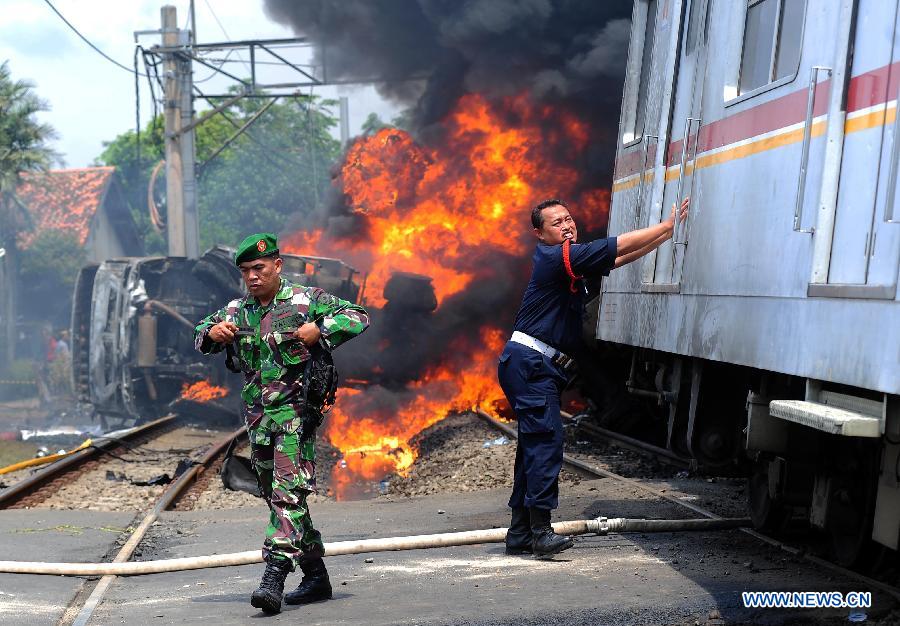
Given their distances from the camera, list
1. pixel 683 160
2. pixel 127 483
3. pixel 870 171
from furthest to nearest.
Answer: pixel 127 483
pixel 683 160
pixel 870 171

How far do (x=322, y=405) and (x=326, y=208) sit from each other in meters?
18.6

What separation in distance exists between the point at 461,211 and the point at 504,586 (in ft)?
49.4

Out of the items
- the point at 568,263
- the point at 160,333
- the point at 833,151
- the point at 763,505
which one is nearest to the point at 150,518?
the point at 568,263

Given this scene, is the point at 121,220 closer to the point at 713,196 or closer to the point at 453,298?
the point at 453,298

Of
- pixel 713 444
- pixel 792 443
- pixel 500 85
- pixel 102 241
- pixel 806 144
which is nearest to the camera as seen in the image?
pixel 806 144

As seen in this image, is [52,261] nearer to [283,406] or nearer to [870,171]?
[283,406]

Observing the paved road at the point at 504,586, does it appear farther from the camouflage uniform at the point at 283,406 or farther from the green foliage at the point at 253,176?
the green foliage at the point at 253,176

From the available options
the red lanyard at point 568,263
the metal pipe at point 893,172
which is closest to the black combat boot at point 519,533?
the red lanyard at point 568,263

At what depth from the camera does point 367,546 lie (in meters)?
6.96

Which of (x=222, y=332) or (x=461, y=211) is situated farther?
(x=461, y=211)

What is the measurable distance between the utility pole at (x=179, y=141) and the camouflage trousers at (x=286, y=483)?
2307 centimetres

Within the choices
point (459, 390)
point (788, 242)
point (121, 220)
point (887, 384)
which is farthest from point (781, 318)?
point (121, 220)

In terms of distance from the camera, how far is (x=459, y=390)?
19250 millimetres

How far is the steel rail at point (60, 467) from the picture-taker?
1090 centimetres
